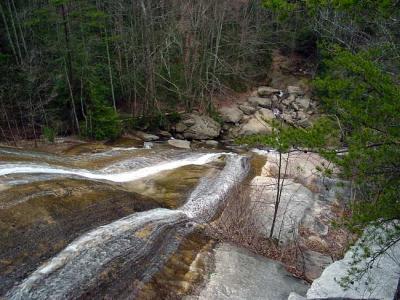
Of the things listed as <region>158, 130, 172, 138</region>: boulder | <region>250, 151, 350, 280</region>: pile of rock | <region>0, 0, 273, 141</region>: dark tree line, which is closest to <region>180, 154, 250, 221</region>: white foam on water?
<region>250, 151, 350, 280</region>: pile of rock

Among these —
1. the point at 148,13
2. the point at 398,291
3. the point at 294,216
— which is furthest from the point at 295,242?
the point at 148,13

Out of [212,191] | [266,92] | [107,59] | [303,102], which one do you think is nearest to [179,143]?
[107,59]

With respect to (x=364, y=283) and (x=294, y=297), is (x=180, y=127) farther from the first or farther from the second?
(x=364, y=283)

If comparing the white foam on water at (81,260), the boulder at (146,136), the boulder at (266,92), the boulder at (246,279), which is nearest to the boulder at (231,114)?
the boulder at (266,92)

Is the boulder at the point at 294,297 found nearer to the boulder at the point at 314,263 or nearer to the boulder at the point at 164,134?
the boulder at the point at 314,263

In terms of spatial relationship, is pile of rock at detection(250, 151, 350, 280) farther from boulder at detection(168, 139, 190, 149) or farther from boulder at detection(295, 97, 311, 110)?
boulder at detection(295, 97, 311, 110)

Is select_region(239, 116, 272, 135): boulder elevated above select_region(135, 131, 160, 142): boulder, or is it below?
below
